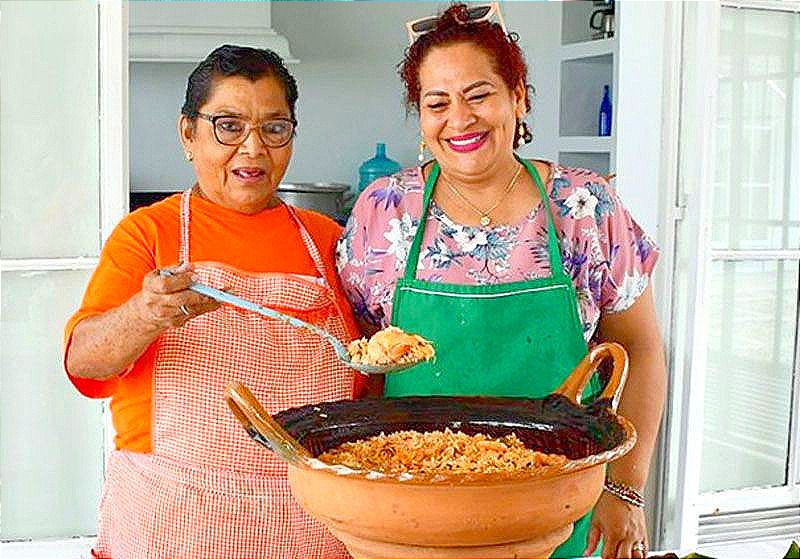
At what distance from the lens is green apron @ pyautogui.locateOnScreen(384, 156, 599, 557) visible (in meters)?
1.69

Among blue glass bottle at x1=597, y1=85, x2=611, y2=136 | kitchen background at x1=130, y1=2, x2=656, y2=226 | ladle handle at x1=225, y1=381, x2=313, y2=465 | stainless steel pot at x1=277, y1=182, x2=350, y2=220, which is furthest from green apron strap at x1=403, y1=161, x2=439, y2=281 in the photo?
stainless steel pot at x1=277, y1=182, x2=350, y2=220

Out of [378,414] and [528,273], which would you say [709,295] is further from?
[378,414]

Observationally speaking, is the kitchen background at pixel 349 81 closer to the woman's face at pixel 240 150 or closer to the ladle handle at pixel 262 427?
the woman's face at pixel 240 150

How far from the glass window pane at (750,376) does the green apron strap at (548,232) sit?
1278 mm

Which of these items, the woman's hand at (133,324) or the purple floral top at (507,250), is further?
the purple floral top at (507,250)

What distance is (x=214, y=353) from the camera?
1.57 metres

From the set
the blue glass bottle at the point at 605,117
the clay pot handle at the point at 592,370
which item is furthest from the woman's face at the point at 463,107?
the blue glass bottle at the point at 605,117

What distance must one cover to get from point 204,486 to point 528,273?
1.93 feet

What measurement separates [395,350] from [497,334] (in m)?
0.34

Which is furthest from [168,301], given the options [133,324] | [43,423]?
[43,423]

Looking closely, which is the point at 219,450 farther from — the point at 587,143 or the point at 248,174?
the point at 587,143

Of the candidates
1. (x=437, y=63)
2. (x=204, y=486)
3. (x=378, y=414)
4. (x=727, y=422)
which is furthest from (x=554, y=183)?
(x=727, y=422)

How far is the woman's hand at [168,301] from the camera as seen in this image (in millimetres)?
1328

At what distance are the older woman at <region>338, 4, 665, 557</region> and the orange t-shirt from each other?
0.45 feet
